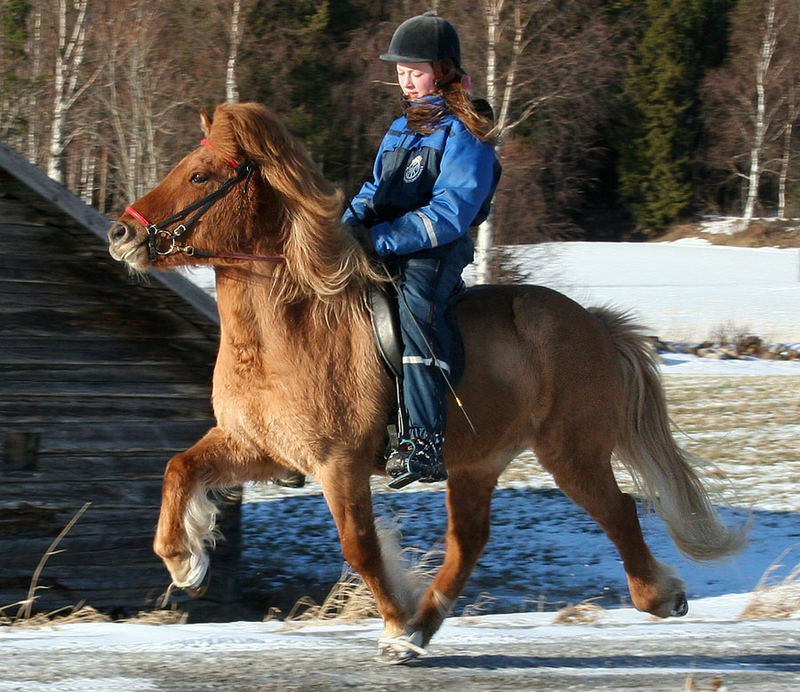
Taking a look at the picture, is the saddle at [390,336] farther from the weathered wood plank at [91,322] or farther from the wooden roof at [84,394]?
the weathered wood plank at [91,322]

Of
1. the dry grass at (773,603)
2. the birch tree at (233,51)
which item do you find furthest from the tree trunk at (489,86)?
the dry grass at (773,603)

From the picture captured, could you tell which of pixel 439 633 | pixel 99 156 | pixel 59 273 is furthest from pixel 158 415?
pixel 99 156

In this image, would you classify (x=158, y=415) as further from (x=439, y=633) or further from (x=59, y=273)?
(x=439, y=633)

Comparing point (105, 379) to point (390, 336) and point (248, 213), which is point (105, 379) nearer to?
point (248, 213)

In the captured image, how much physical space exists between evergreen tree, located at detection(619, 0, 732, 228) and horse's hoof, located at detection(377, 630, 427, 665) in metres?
41.9

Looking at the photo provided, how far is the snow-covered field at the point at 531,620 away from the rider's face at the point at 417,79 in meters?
2.43

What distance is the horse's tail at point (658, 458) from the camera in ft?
17.5

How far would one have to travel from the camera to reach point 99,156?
29.7 metres

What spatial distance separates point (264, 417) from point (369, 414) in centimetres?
44

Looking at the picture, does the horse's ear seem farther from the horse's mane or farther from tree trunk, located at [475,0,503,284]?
tree trunk, located at [475,0,503,284]

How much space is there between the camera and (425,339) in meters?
4.38

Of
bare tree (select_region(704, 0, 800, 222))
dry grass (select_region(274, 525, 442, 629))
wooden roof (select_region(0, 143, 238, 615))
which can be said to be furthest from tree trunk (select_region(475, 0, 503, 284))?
bare tree (select_region(704, 0, 800, 222))

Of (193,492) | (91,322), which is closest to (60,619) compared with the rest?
(91,322)

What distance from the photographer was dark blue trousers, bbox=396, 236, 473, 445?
4379 mm
